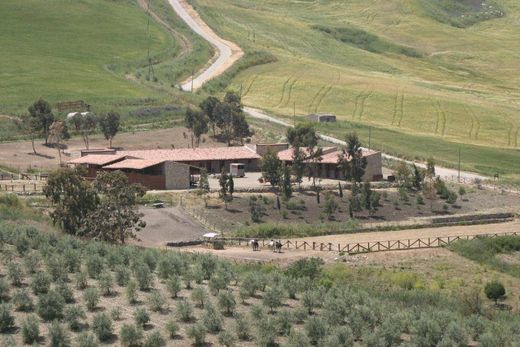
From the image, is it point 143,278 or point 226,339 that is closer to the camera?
point 226,339

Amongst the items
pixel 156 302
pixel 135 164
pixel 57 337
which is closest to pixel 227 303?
pixel 156 302

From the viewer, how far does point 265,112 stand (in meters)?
119

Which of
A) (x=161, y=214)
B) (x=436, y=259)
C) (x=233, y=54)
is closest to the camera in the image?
(x=436, y=259)

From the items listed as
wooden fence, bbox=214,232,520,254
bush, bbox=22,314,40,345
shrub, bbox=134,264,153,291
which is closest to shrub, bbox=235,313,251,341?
shrub, bbox=134,264,153,291

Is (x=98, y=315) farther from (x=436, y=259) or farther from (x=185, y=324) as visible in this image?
(x=436, y=259)

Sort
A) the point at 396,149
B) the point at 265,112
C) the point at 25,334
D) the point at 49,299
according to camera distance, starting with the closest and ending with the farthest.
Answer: the point at 25,334 → the point at 49,299 → the point at 396,149 → the point at 265,112

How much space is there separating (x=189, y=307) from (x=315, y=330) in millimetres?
4003

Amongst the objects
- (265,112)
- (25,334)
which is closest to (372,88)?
(265,112)

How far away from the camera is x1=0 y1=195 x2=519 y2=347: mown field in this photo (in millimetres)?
31953

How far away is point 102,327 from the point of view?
31.7m

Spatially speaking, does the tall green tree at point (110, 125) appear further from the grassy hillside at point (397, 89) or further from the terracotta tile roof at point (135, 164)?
the grassy hillside at point (397, 89)

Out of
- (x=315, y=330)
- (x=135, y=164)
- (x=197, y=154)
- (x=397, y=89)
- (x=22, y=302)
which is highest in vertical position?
(x=22, y=302)

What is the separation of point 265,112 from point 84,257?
7961cm

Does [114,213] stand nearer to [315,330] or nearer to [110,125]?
[315,330]
